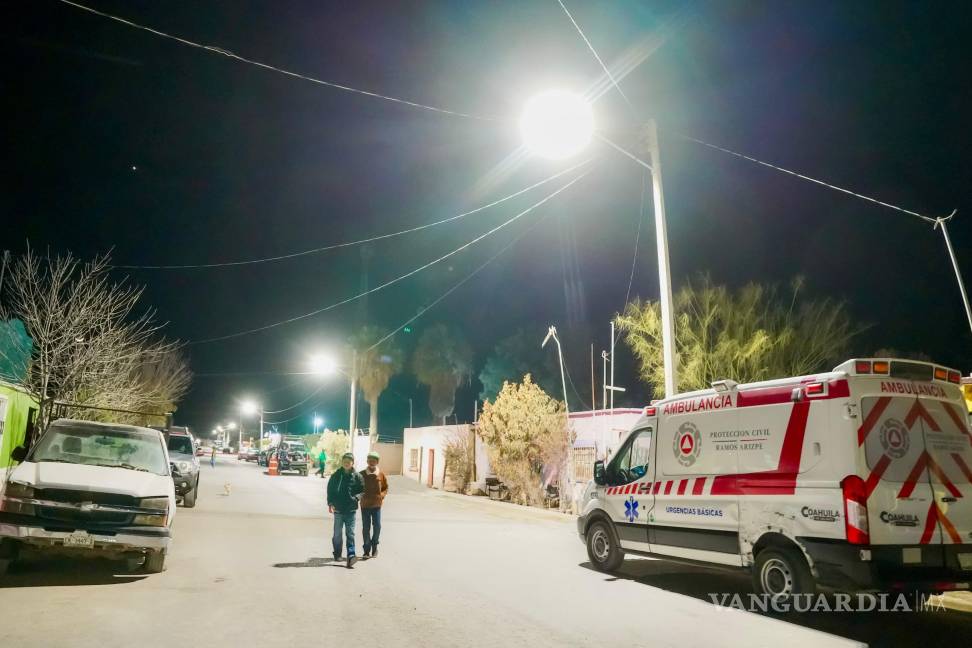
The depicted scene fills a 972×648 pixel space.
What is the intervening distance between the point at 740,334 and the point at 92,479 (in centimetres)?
1904

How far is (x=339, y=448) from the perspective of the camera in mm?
46406

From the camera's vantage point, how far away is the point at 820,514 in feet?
21.3

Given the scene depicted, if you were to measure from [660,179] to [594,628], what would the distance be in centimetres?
958

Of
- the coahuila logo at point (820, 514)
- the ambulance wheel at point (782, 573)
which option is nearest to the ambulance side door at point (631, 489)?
the ambulance wheel at point (782, 573)

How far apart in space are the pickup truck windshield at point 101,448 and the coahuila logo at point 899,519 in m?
8.74

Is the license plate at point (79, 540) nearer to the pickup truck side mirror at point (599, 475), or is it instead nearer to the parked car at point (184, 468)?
the pickup truck side mirror at point (599, 475)

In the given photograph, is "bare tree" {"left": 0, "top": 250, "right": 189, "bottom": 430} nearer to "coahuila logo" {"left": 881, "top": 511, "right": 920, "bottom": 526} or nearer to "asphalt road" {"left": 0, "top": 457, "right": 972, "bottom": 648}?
"asphalt road" {"left": 0, "top": 457, "right": 972, "bottom": 648}

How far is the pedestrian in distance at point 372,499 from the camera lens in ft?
32.3

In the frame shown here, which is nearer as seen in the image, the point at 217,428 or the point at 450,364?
the point at 450,364

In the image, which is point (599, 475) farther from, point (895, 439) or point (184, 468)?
point (184, 468)

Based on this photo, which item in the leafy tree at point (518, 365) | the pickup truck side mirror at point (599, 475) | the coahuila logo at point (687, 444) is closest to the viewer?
the coahuila logo at point (687, 444)

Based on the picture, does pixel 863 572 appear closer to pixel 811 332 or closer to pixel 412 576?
pixel 412 576

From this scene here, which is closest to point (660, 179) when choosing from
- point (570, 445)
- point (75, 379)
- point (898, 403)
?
point (898, 403)

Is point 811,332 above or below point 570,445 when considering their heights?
above
